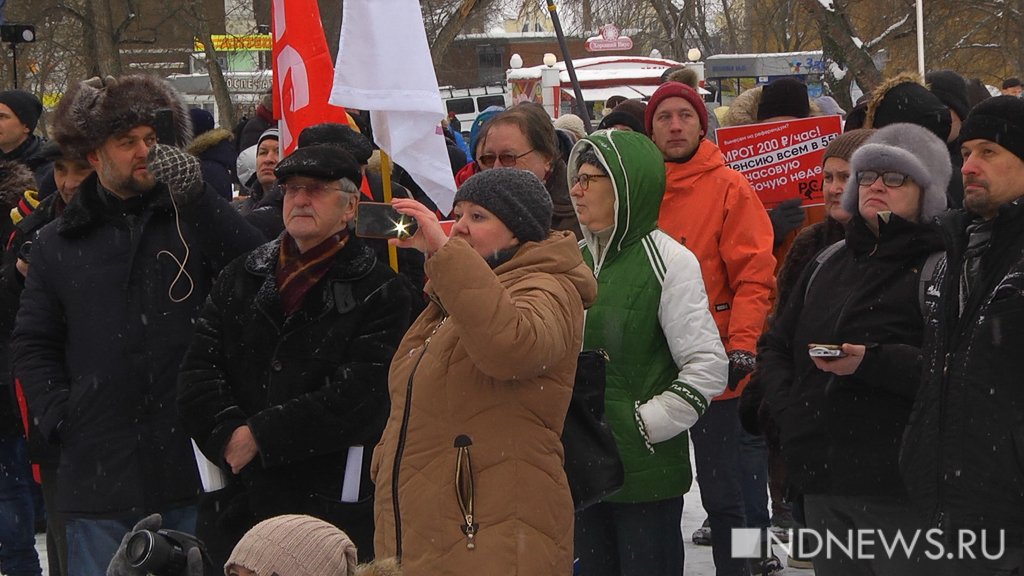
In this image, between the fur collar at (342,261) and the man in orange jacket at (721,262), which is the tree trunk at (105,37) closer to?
the man in orange jacket at (721,262)

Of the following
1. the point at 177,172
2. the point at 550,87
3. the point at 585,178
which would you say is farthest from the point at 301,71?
the point at 550,87

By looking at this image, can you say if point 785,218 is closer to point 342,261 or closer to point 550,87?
point 342,261

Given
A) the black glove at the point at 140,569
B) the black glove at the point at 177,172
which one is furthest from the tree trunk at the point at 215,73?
the black glove at the point at 140,569

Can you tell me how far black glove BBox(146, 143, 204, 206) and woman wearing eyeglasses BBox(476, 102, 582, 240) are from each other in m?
1.30

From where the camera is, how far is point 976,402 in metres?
3.48

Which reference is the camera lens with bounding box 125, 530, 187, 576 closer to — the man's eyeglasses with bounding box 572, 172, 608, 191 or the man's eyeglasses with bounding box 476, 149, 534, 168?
the man's eyeglasses with bounding box 572, 172, 608, 191

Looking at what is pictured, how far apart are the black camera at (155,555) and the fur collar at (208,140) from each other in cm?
331

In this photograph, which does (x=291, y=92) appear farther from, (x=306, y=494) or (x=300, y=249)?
(x=306, y=494)

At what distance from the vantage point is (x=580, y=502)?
3.84 m

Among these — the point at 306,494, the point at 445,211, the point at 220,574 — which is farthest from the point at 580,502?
the point at 445,211

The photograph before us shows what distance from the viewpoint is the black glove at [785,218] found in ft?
20.9

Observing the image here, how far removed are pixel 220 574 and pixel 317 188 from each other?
119 cm

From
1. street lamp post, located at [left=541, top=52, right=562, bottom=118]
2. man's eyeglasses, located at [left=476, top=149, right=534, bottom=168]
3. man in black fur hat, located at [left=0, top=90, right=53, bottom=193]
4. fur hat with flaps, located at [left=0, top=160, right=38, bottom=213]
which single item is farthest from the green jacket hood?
street lamp post, located at [left=541, top=52, right=562, bottom=118]

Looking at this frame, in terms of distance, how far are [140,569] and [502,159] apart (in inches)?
104
